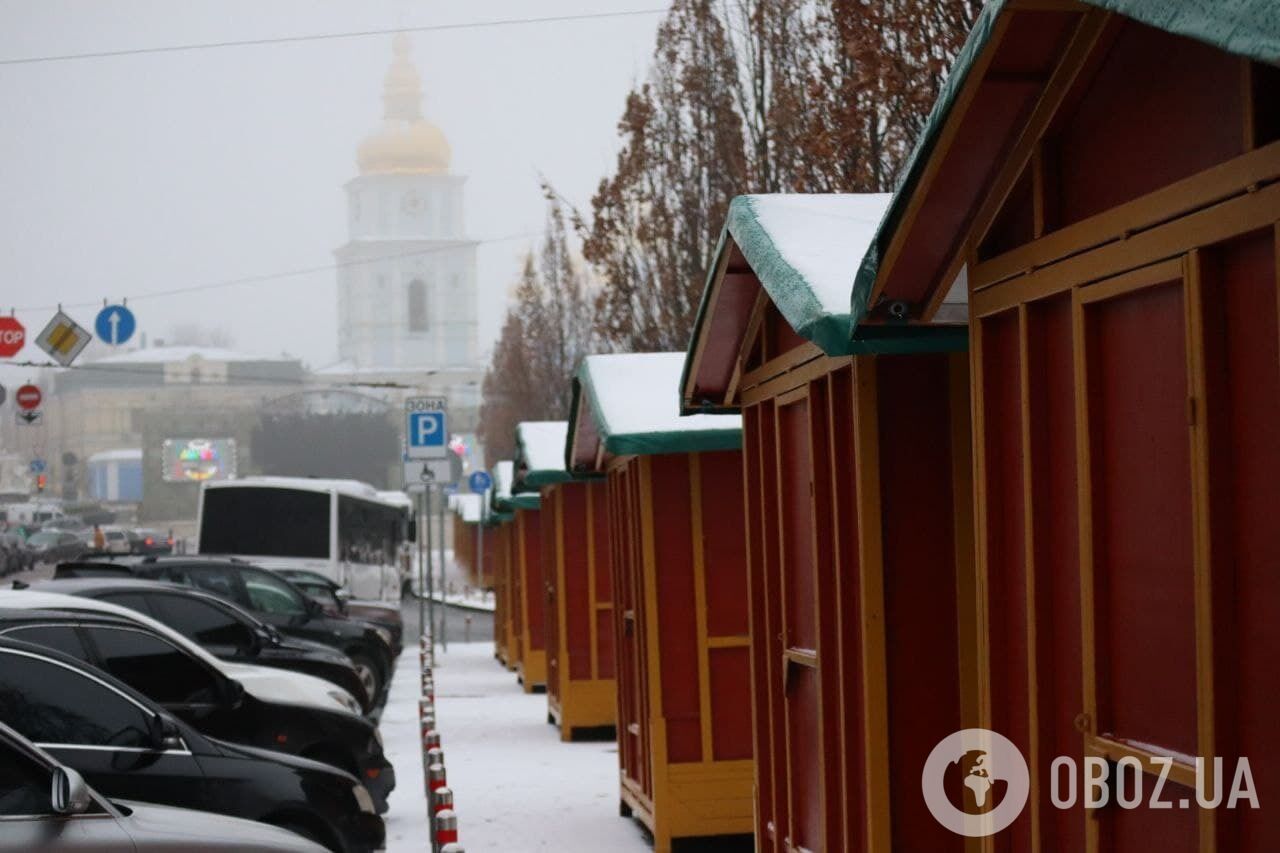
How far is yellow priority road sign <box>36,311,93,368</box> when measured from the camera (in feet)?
114

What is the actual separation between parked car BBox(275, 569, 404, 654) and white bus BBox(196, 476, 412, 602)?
648 centimetres

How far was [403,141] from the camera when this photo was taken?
6998 inches

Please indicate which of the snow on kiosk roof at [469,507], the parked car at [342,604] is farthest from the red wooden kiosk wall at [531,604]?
the snow on kiosk roof at [469,507]

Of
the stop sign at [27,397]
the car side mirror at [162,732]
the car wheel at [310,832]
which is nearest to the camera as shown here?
the car side mirror at [162,732]

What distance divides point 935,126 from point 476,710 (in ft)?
64.6

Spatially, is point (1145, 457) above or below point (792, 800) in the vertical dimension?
above

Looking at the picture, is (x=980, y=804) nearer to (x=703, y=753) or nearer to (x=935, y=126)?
(x=935, y=126)

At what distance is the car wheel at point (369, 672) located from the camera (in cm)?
2128

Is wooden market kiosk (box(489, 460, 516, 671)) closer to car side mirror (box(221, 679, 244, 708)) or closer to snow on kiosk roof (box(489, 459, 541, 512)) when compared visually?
snow on kiosk roof (box(489, 459, 541, 512))

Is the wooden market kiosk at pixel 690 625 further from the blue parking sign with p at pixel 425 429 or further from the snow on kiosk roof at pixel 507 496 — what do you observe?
the blue parking sign with p at pixel 425 429

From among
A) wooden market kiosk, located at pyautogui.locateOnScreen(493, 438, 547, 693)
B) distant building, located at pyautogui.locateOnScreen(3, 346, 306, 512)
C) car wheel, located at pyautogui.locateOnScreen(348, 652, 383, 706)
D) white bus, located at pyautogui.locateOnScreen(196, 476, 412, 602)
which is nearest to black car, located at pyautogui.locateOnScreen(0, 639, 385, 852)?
car wheel, located at pyautogui.locateOnScreen(348, 652, 383, 706)

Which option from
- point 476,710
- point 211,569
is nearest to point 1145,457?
point 211,569

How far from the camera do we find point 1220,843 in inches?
191

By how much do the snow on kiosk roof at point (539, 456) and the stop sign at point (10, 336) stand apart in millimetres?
15331
